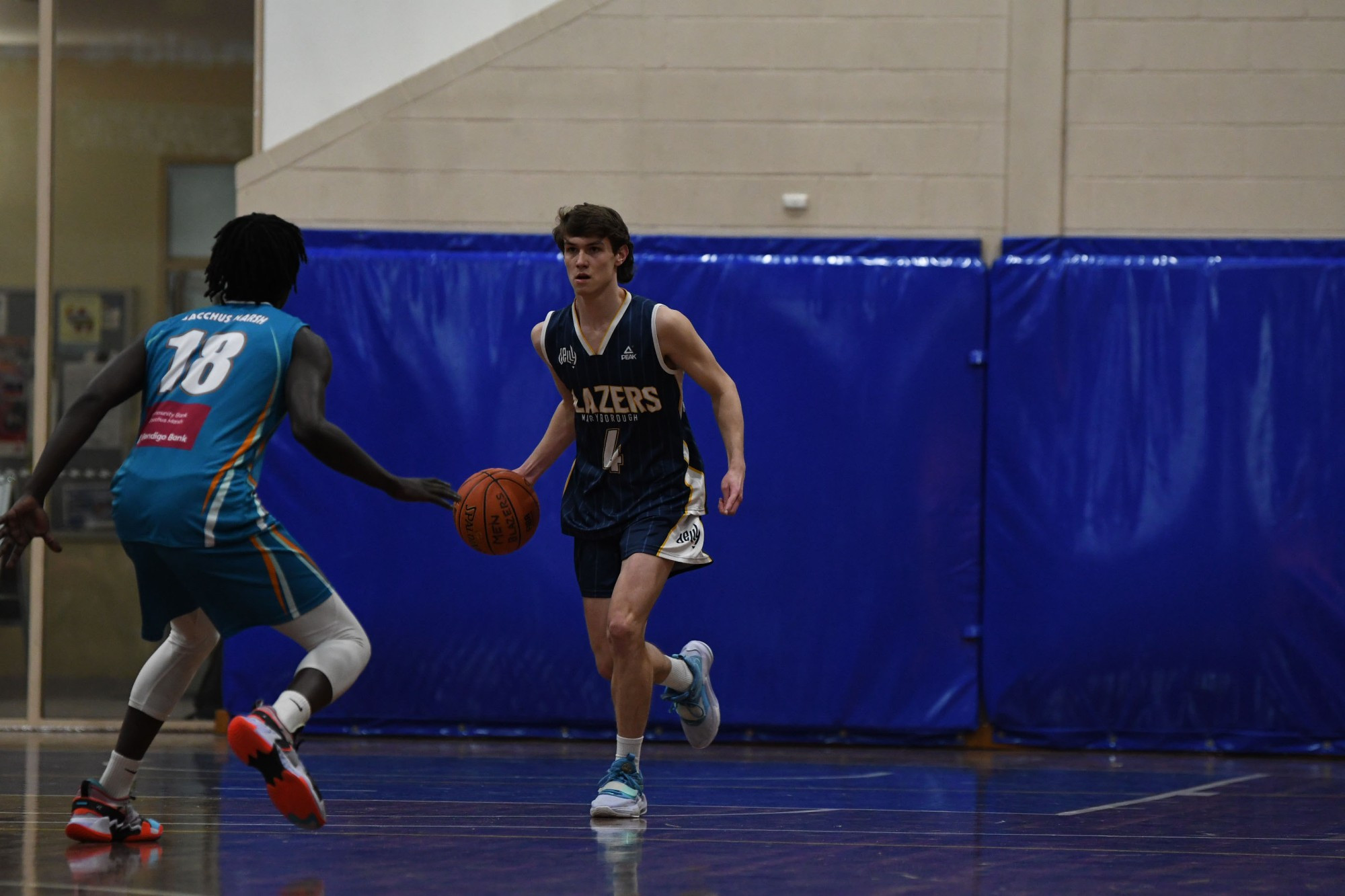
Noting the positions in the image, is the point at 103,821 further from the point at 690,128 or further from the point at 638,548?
the point at 690,128

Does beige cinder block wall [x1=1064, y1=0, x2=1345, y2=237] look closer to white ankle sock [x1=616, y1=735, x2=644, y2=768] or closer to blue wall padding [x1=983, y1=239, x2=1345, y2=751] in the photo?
blue wall padding [x1=983, y1=239, x2=1345, y2=751]

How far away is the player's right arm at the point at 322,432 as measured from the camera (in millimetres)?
3557

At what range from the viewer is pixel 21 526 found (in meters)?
3.65

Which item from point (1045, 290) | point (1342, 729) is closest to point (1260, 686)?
point (1342, 729)

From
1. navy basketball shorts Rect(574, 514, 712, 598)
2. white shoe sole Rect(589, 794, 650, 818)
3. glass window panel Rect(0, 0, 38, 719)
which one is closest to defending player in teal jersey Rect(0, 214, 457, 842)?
navy basketball shorts Rect(574, 514, 712, 598)

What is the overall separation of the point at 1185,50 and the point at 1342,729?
3141mm

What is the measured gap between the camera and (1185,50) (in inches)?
272

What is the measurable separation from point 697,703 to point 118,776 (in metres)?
1.88

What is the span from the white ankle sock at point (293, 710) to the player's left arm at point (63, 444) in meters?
0.75

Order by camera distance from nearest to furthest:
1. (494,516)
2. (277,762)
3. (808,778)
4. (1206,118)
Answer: (277,762) < (494,516) < (808,778) < (1206,118)

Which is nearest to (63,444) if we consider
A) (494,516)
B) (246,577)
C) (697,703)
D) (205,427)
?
(205,427)

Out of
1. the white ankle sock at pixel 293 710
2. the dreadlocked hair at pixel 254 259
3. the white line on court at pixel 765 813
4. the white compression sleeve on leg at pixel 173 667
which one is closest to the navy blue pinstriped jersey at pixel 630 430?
the white line on court at pixel 765 813

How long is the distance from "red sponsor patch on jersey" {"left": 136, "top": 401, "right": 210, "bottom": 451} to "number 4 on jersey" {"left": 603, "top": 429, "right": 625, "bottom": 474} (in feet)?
4.37

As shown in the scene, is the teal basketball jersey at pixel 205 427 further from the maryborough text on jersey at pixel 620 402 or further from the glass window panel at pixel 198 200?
the glass window panel at pixel 198 200
